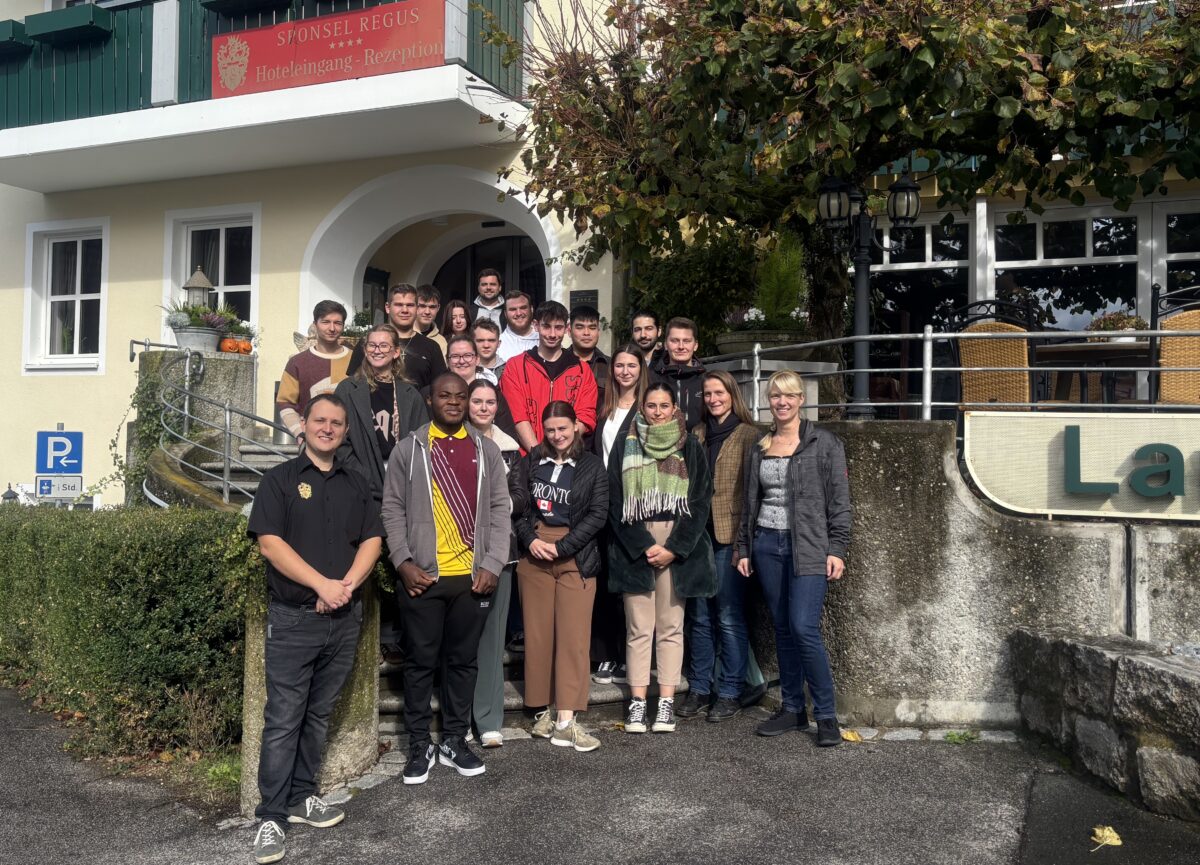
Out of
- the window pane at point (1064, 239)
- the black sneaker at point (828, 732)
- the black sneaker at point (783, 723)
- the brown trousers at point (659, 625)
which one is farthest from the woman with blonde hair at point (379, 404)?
the window pane at point (1064, 239)

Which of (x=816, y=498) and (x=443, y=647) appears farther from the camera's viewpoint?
(x=816, y=498)

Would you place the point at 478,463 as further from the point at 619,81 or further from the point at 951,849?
the point at 619,81

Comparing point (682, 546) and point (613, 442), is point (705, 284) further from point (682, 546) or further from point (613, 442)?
point (682, 546)

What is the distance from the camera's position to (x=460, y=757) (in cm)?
488

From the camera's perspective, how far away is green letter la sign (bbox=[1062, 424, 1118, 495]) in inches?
214

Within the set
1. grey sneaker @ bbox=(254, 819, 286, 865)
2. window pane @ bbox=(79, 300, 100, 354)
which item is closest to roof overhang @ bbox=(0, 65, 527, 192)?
window pane @ bbox=(79, 300, 100, 354)

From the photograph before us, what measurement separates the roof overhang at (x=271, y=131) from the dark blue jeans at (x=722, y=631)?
4.97 m

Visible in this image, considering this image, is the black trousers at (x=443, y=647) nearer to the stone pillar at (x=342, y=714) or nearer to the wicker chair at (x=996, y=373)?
the stone pillar at (x=342, y=714)

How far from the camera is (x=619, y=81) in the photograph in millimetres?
7504

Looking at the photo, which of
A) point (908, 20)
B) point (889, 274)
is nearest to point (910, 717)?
point (908, 20)

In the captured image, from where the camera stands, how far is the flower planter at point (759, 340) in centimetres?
805

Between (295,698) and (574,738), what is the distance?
5.23 ft

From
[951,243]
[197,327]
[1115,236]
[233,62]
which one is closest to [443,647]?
[197,327]

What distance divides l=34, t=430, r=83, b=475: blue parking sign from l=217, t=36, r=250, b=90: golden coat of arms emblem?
16.2 ft
